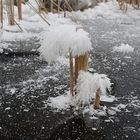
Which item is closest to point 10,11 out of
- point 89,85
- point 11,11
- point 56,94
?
point 11,11

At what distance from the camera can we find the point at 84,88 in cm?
337

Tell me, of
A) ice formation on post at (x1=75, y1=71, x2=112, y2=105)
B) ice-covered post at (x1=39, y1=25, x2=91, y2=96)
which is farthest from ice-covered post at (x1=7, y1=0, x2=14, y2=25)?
ice formation on post at (x1=75, y1=71, x2=112, y2=105)

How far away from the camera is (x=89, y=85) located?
3.36 m

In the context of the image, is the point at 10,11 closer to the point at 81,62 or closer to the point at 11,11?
the point at 11,11

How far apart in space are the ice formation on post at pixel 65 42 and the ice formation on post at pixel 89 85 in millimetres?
244

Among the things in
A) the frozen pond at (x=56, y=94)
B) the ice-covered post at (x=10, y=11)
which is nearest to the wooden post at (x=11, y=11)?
the ice-covered post at (x=10, y=11)

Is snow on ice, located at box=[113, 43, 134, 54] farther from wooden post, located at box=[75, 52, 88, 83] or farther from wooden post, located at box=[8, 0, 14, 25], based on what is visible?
wooden post, located at box=[8, 0, 14, 25]

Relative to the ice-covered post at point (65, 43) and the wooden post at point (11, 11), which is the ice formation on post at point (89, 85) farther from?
the wooden post at point (11, 11)

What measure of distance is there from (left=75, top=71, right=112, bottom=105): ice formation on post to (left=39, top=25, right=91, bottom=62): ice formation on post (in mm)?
244

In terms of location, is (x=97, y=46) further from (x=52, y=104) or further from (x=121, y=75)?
(x=52, y=104)

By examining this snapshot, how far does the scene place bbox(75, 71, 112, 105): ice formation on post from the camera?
132 inches

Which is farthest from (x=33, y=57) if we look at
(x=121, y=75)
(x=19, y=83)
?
(x=121, y=75)

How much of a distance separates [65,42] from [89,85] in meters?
0.46

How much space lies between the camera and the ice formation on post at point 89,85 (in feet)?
11.0
